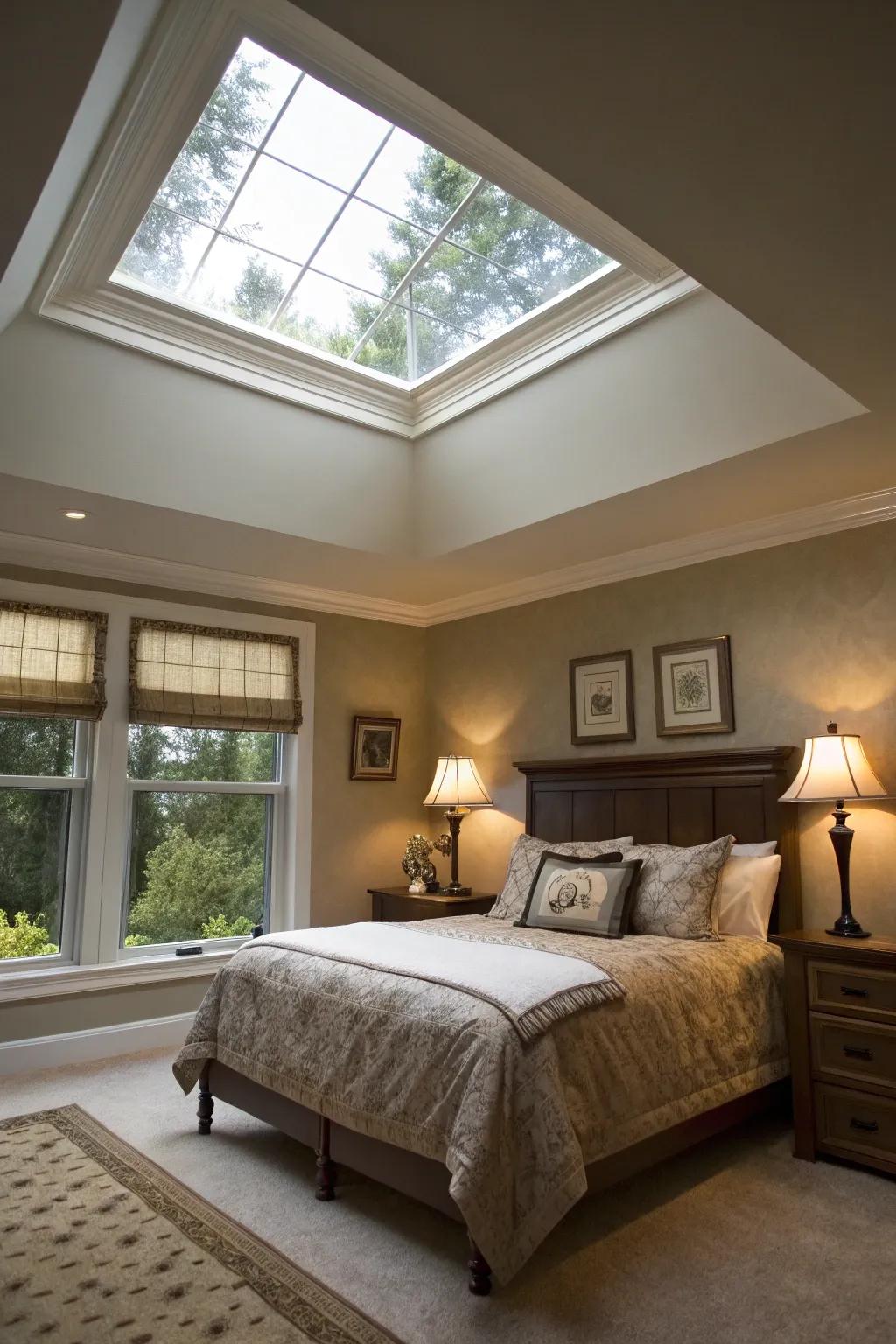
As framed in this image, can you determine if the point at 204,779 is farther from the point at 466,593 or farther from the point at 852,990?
the point at 852,990

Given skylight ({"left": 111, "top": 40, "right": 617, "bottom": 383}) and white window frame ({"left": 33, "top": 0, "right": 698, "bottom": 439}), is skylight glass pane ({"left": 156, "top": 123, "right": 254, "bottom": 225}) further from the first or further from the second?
white window frame ({"left": 33, "top": 0, "right": 698, "bottom": 439})

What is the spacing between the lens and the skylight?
3.23 meters

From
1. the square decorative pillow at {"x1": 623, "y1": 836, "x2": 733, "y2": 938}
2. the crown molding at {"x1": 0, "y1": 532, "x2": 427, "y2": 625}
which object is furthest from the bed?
the crown molding at {"x1": 0, "y1": 532, "x2": 427, "y2": 625}

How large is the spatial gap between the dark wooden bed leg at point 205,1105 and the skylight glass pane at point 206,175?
3.23m

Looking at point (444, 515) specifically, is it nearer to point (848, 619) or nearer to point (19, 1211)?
point (848, 619)

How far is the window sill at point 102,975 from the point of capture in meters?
4.07

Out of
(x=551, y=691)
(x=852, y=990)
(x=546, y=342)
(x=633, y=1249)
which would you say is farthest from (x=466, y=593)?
(x=633, y=1249)

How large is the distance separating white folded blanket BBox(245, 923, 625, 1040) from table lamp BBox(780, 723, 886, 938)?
1.15m

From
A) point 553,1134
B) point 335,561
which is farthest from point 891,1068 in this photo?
point 335,561

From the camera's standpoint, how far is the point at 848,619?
147 inches

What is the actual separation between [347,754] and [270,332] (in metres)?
2.51

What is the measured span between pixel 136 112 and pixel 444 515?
2.17 meters

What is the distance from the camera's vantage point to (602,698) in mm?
4684

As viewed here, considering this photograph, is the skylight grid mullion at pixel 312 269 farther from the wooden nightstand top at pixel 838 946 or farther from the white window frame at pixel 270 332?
the wooden nightstand top at pixel 838 946
